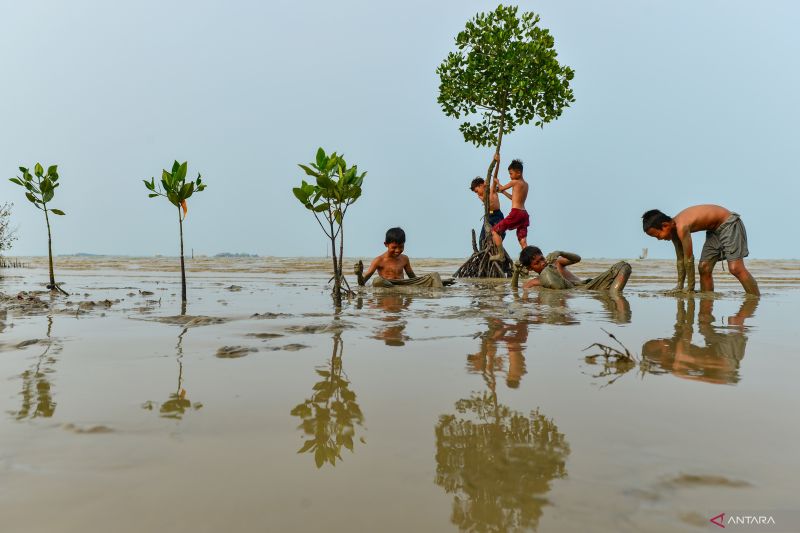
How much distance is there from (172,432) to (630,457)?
1.61m

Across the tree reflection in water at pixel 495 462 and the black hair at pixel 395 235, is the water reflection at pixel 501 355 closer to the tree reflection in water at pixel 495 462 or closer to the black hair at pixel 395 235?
the tree reflection in water at pixel 495 462

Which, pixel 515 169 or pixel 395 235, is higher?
pixel 515 169

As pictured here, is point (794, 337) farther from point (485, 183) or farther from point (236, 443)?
point (485, 183)

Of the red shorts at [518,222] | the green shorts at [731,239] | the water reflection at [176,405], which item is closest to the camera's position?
the water reflection at [176,405]

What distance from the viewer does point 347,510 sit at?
131 cm

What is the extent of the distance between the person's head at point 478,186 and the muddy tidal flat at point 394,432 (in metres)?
10.0

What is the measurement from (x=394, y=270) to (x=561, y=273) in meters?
3.26

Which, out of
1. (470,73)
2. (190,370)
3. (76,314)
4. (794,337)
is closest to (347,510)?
(190,370)

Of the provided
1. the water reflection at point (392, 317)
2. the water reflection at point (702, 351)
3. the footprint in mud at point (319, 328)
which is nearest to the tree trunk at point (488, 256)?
the water reflection at point (392, 317)

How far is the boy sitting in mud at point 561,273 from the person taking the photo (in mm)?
8891

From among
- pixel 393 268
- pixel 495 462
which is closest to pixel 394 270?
pixel 393 268

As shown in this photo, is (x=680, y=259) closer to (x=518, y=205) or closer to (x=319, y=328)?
(x=518, y=205)

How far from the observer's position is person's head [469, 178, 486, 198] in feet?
45.0

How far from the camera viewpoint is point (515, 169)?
11.8m
